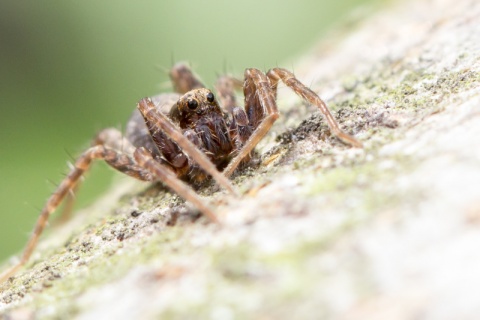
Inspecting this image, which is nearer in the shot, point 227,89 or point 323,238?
point 323,238

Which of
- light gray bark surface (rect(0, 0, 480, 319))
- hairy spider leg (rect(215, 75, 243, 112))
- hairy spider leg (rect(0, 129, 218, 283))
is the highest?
hairy spider leg (rect(215, 75, 243, 112))

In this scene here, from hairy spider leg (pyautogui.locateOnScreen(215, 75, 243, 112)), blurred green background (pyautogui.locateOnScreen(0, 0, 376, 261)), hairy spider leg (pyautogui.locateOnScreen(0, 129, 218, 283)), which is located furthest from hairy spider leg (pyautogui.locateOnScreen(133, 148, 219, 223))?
blurred green background (pyautogui.locateOnScreen(0, 0, 376, 261))

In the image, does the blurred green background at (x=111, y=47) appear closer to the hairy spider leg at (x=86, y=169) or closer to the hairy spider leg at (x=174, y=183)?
the hairy spider leg at (x=86, y=169)

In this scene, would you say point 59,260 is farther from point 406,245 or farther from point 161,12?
point 161,12

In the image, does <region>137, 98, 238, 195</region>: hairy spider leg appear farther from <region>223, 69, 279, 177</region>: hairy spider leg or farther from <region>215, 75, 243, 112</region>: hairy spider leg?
<region>215, 75, 243, 112</region>: hairy spider leg

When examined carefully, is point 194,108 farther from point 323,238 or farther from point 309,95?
point 323,238

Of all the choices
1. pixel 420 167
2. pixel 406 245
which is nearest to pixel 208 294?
pixel 406 245

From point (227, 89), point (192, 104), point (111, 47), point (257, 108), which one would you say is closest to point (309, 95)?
point (257, 108)
